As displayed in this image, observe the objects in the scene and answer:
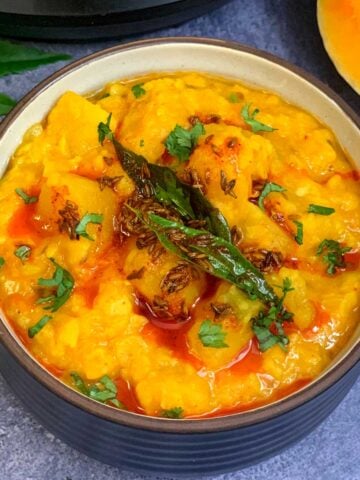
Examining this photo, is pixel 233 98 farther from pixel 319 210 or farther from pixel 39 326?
pixel 39 326

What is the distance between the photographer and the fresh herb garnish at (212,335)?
1.90 metres

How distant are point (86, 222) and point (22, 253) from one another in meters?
0.16

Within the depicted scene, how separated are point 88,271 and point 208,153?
373 millimetres

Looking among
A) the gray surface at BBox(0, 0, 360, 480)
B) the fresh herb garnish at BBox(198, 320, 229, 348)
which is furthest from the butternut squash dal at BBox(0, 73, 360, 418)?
the gray surface at BBox(0, 0, 360, 480)

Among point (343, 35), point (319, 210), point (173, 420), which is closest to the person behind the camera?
point (173, 420)

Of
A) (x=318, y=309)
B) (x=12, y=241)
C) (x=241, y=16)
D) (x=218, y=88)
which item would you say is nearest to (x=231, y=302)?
(x=318, y=309)

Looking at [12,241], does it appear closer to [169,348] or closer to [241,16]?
[169,348]

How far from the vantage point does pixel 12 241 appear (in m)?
2.07

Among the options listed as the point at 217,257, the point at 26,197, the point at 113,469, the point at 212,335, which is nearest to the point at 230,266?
the point at 217,257

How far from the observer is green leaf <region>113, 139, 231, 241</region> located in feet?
6.53

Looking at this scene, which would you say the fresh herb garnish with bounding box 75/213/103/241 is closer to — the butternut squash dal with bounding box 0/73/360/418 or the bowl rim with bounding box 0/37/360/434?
the butternut squash dal with bounding box 0/73/360/418

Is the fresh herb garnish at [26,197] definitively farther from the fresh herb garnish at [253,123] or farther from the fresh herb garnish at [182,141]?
the fresh herb garnish at [253,123]

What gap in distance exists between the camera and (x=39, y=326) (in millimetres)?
1954

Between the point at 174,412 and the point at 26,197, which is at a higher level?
the point at 26,197
